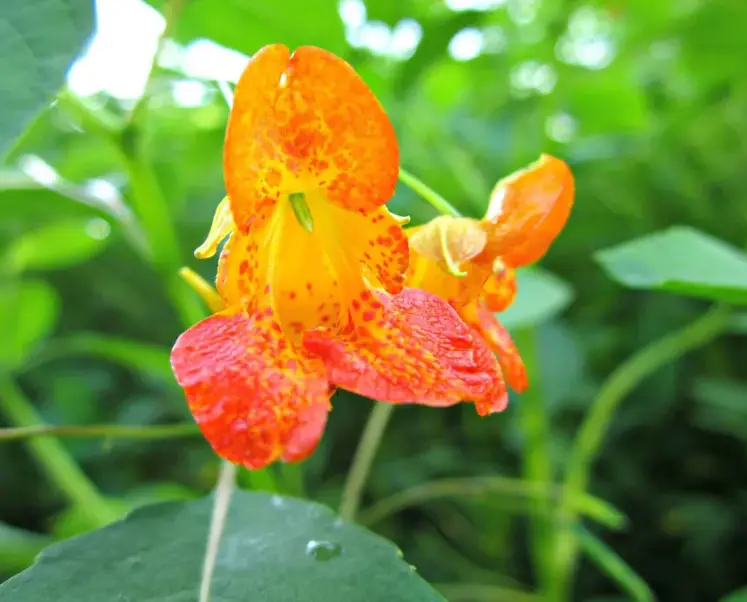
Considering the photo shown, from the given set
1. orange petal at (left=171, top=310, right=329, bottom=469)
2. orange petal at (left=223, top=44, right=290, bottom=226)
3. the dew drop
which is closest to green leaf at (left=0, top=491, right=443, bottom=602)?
the dew drop

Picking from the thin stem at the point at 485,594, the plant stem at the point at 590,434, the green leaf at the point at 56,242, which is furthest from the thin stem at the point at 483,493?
the green leaf at the point at 56,242

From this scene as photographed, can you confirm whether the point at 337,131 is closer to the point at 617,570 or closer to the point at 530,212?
the point at 530,212

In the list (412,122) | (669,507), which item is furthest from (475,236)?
(669,507)

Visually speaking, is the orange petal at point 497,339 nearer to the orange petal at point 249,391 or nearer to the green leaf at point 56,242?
the orange petal at point 249,391

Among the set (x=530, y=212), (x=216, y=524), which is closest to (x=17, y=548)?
(x=216, y=524)

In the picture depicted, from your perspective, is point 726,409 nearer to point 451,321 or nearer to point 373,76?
point 373,76
